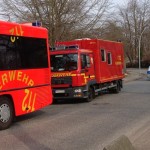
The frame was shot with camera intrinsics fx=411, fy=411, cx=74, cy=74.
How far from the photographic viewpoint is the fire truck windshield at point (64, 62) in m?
17.6

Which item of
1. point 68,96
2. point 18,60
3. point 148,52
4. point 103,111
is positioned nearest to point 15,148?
point 18,60

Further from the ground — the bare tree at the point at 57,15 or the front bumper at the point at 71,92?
the bare tree at the point at 57,15

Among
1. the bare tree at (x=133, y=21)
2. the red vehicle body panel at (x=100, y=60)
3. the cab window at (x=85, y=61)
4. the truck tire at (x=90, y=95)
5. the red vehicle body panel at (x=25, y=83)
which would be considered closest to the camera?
the red vehicle body panel at (x=25, y=83)

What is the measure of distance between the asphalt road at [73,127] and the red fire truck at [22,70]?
547 millimetres

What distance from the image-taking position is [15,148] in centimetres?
852

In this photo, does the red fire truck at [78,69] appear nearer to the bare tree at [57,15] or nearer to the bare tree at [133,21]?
the bare tree at [57,15]

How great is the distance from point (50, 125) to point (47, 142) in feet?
8.03

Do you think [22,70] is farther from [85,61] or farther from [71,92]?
[85,61]

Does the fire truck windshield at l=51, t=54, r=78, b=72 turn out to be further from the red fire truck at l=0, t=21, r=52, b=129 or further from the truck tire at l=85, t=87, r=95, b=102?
the red fire truck at l=0, t=21, r=52, b=129

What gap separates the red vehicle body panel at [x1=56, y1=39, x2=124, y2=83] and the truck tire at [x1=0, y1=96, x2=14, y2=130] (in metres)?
8.65

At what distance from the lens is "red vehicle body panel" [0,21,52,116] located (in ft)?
36.6

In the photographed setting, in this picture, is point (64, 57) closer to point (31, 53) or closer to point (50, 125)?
point (31, 53)

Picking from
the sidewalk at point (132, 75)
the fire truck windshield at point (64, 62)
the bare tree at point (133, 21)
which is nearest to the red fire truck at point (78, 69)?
the fire truck windshield at point (64, 62)

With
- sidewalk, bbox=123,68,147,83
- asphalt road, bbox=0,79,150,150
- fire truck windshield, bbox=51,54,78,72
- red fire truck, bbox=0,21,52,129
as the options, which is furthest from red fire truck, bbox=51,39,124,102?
A: sidewalk, bbox=123,68,147,83
